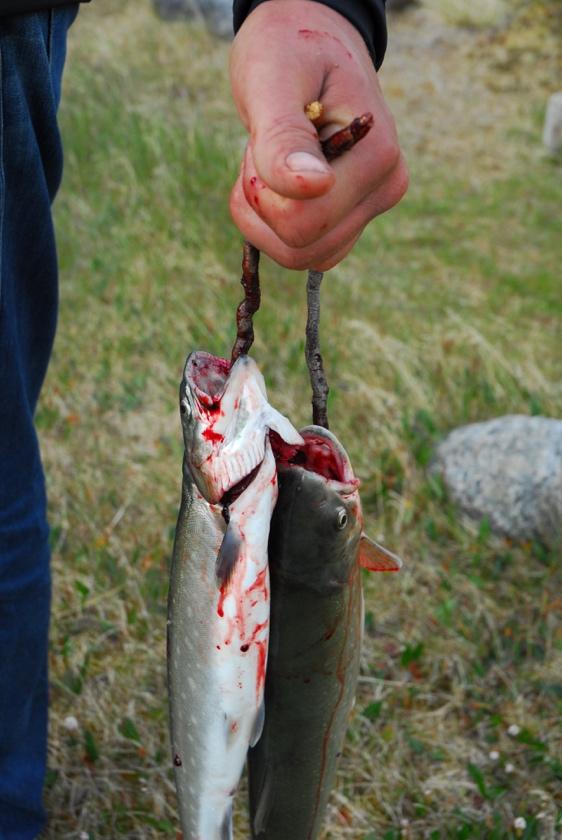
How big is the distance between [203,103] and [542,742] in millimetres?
6445

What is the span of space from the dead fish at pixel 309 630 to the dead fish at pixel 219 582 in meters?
0.09

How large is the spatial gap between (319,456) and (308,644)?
320 millimetres

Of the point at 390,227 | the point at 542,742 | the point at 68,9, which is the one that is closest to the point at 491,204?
the point at 390,227

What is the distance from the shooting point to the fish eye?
61.8 inches

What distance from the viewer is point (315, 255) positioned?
142 centimetres

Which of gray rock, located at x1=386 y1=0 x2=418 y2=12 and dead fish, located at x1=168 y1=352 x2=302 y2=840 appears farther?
gray rock, located at x1=386 y1=0 x2=418 y2=12

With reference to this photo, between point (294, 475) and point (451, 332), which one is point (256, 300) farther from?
point (451, 332)

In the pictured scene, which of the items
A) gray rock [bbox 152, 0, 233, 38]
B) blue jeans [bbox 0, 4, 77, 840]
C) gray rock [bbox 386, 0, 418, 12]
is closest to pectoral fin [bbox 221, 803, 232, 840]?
blue jeans [bbox 0, 4, 77, 840]

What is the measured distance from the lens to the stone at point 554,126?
7.44 m

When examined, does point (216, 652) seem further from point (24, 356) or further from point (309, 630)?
point (24, 356)

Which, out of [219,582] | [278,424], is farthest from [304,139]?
[219,582]

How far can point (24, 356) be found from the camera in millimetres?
2014

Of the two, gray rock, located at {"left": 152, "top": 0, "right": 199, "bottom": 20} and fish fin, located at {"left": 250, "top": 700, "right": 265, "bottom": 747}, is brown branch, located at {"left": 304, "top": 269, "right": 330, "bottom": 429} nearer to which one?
fish fin, located at {"left": 250, "top": 700, "right": 265, "bottom": 747}

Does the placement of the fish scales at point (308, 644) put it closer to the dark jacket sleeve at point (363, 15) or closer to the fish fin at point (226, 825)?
the fish fin at point (226, 825)
